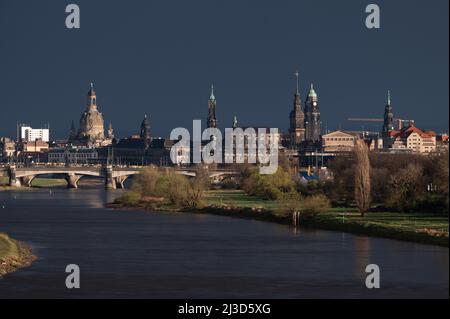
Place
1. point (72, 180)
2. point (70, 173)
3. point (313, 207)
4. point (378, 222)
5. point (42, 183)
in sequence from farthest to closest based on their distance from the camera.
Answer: point (42, 183) → point (72, 180) → point (70, 173) → point (313, 207) → point (378, 222)

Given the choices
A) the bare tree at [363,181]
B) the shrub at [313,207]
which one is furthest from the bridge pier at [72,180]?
the bare tree at [363,181]

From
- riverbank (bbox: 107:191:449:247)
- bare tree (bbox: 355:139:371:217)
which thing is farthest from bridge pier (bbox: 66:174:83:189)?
bare tree (bbox: 355:139:371:217)

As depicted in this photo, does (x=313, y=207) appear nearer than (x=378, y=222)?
No

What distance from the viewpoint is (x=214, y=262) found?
42.1 meters

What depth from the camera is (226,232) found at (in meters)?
54.6

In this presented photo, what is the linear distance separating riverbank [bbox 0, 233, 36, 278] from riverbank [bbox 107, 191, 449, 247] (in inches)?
553

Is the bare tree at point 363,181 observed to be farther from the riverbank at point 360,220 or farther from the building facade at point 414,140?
the building facade at point 414,140

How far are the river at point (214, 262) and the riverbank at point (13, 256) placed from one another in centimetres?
42

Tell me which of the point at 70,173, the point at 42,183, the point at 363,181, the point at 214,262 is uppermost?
the point at 70,173

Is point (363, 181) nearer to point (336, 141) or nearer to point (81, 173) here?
point (81, 173)

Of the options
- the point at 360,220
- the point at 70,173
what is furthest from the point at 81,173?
the point at 360,220

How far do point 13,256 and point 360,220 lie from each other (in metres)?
18.7
